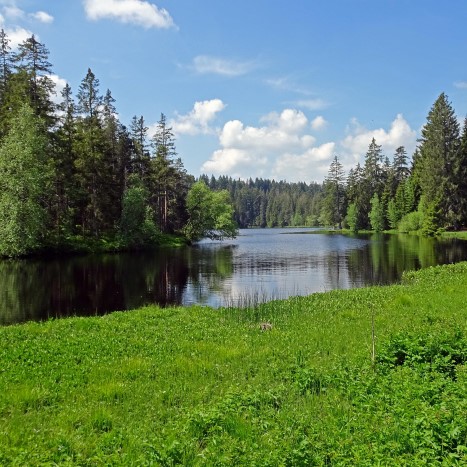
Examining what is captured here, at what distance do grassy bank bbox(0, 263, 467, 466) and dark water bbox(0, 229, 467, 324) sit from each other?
29.8 feet

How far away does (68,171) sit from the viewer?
191 feet

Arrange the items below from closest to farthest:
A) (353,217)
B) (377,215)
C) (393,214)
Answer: (393,214) < (377,215) < (353,217)

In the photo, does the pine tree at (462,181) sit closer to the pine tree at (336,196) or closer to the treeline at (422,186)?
the treeline at (422,186)

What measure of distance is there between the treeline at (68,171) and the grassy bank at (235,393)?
110ft

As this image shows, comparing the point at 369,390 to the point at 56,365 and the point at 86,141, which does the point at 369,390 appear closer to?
the point at 56,365

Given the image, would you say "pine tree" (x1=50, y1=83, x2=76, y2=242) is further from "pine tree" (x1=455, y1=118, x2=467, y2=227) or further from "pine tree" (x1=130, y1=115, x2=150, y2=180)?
"pine tree" (x1=455, y1=118, x2=467, y2=227)

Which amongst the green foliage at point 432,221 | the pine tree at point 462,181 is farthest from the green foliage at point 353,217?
the pine tree at point 462,181

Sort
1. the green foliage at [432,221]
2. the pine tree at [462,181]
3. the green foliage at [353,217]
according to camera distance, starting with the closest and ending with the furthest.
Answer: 1. the green foliage at [432,221]
2. the pine tree at [462,181]
3. the green foliage at [353,217]

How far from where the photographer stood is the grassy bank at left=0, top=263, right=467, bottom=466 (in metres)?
6.29

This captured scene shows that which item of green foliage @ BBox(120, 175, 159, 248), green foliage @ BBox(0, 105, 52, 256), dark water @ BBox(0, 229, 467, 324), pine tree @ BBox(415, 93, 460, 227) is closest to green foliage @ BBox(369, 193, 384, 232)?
pine tree @ BBox(415, 93, 460, 227)

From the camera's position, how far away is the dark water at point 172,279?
25.4 m

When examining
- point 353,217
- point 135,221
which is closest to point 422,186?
point 353,217

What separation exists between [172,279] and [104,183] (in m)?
33.9

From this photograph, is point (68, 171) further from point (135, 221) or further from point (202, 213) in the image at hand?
point (202, 213)
